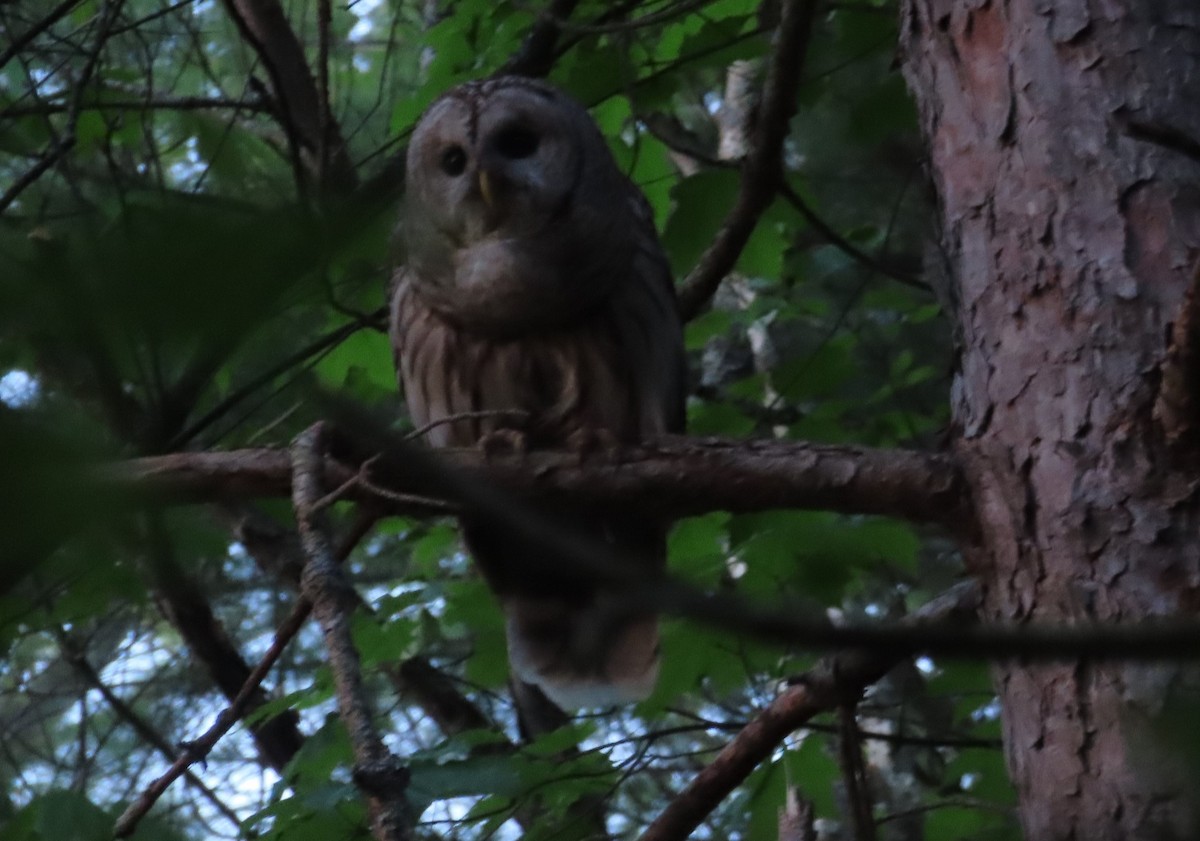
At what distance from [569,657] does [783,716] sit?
1502 mm

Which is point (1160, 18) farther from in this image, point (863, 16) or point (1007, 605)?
point (863, 16)

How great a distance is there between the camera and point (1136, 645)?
65 cm

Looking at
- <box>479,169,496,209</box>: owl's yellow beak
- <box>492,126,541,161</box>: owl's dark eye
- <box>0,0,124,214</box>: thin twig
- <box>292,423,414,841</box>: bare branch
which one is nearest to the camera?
<box>292,423,414,841</box>: bare branch

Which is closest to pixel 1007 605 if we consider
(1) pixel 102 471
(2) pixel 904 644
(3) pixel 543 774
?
(3) pixel 543 774

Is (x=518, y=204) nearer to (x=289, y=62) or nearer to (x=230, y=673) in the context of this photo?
(x=289, y=62)

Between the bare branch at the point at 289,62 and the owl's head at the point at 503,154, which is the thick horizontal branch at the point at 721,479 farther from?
the bare branch at the point at 289,62

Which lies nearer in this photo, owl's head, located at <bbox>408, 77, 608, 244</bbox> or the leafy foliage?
the leafy foliage

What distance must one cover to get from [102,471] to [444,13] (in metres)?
4.20

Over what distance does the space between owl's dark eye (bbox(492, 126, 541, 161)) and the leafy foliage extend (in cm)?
28

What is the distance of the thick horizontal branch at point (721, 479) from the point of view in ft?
7.66

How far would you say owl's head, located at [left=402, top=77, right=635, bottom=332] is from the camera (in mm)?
3695

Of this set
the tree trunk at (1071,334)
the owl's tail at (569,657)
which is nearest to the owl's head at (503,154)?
the owl's tail at (569,657)

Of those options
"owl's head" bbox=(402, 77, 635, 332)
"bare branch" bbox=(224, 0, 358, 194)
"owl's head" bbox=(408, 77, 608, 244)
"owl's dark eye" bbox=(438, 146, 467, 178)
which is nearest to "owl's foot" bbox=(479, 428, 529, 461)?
"owl's head" bbox=(402, 77, 635, 332)

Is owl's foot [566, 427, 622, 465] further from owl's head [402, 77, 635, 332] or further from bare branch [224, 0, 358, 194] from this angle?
bare branch [224, 0, 358, 194]
